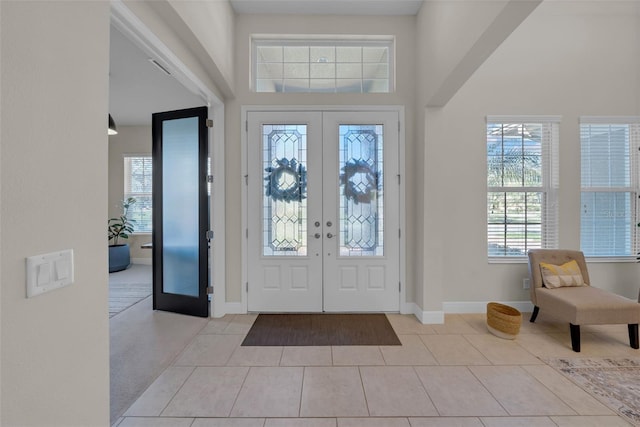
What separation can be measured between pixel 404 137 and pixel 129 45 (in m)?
3.25

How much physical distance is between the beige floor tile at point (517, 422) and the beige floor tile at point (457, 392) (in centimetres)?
5

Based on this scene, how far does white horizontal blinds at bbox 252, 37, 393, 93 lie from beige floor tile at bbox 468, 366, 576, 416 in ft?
9.93

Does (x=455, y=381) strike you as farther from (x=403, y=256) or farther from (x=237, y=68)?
(x=237, y=68)

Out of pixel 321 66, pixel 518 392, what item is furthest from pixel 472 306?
pixel 321 66

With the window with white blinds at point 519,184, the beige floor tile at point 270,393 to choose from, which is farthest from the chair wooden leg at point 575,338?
the beige floor tile at point 270,393

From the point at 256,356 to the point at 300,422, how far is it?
84 centimetres

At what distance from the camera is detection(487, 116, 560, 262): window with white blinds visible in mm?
3367

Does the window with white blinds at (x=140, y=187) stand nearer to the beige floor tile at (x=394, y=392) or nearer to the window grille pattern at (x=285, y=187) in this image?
the window grille pattern at (x=285, y=187)

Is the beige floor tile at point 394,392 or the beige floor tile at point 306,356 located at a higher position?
the beige floor tile at point 306,356

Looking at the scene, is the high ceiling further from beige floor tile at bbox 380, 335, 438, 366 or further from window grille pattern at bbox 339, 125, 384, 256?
beige floor tile at bbox 380, 335, 438, 366

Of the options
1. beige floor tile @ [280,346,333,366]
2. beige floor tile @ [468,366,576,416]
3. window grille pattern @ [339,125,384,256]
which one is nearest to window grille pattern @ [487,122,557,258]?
window grille pattern @ [339,125,384,256]

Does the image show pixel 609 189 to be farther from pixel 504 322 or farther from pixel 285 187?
pixel 285 187

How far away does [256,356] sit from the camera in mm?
2432

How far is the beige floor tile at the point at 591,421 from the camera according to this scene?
169 centimetres
